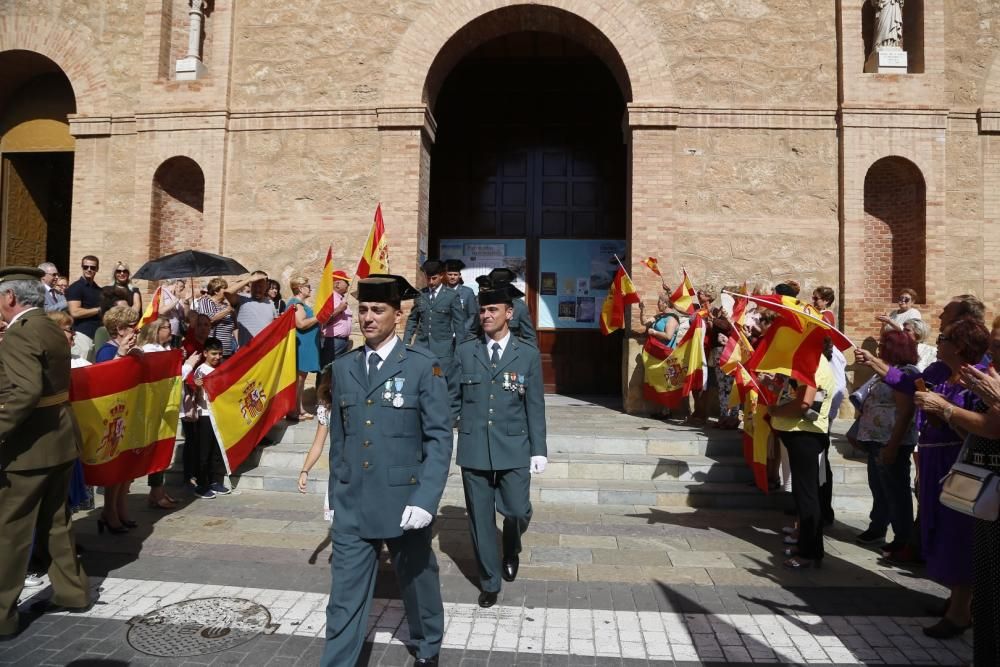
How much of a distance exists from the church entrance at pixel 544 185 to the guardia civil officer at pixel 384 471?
9.80 m

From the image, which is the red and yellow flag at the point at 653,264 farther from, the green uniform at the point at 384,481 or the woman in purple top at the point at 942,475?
the green uniform at the point at 384,481

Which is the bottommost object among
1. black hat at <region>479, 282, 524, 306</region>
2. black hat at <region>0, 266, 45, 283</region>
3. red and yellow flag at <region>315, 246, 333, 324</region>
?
black hat at <region>479, 282, 524, 306</region>

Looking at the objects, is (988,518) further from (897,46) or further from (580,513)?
(897,46)

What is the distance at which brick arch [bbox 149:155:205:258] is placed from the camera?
11406 millimetres

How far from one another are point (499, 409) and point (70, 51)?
12.1 metres

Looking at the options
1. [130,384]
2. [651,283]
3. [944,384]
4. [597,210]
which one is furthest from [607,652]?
[597,210]

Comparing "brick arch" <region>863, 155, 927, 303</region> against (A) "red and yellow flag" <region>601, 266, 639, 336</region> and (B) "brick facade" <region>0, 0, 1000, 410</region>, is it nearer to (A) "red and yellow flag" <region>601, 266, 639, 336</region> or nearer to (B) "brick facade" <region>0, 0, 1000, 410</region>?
(B) "brick facade" <region>0, 0, 1000, 410</region>

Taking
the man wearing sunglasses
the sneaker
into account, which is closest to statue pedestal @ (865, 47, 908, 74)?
the sneaker

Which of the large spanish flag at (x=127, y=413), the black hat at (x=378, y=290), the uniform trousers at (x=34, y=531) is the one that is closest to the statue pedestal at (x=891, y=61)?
the black hat at (x=378, y=290)

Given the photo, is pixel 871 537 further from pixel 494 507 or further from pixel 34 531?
pixel 34 531

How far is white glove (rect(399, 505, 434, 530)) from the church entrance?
10.0 meters

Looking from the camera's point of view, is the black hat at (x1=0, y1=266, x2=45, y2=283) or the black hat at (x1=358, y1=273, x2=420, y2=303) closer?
the black hat at (x1=358, y1=273, x2=420, y2=303)

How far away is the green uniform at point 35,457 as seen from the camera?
160 inches

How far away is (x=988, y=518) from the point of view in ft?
10.9
